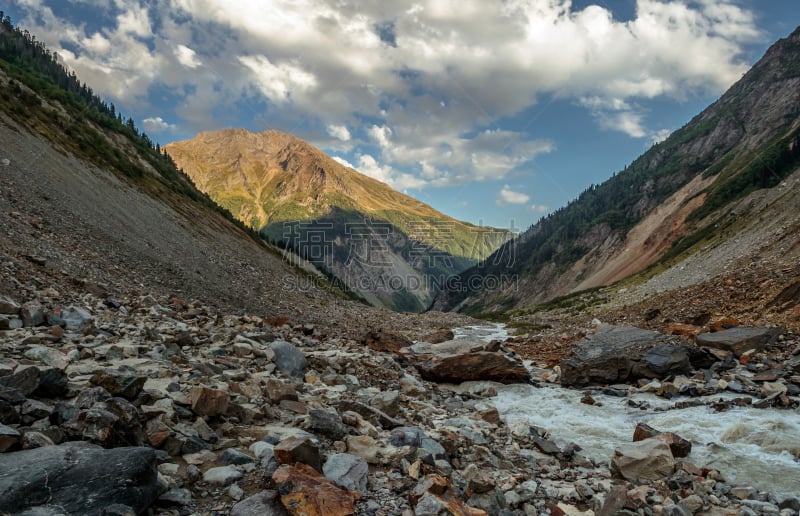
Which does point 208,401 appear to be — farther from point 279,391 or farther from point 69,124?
point 69,124

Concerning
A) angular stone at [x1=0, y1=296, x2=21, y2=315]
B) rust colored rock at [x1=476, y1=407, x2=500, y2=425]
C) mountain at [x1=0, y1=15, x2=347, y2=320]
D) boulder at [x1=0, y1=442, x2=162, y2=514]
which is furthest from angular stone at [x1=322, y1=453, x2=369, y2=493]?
mountain at [x1=0, y1=15, x2=347, y2=320]

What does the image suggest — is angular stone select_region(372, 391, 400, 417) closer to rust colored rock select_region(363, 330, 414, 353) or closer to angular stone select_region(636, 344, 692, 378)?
angular stone select_region(636, 344, 692, 378)

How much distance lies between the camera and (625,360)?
17.5 m

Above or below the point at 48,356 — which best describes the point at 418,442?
below

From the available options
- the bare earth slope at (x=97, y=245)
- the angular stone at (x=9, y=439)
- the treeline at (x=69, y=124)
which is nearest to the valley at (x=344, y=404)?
the angular stone at (x=9, y=439)

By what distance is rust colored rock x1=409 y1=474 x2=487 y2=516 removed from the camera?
5.60m

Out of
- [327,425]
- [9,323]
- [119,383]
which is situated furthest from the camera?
A: [9,323]

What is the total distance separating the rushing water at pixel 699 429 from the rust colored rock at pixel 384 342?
882cm

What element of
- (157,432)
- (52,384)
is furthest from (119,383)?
(157,432)

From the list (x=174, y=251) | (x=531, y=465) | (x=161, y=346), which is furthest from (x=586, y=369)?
(x=174, y=251)

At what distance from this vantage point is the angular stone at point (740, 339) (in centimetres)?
1647

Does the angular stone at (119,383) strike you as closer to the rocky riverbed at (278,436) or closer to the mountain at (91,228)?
the rocky riverbed at (278,436)

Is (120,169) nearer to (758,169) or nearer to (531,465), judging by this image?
(531,465)

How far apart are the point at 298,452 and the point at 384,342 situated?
18.1 m
